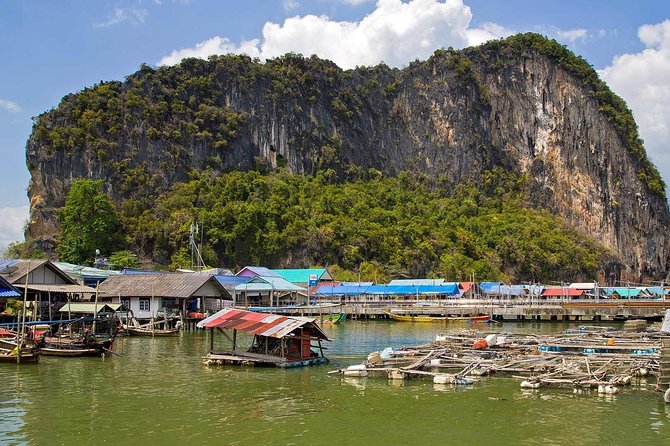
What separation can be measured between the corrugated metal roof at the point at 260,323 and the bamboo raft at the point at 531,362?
2.59m

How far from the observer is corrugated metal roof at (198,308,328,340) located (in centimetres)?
2811

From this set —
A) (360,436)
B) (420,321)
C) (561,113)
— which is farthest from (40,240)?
(561,113)

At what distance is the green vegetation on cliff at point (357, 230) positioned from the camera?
307 feet

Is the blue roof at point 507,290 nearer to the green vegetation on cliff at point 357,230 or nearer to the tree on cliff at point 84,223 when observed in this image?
the green vegetation on cliff at point 357,230

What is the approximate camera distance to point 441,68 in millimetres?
143000

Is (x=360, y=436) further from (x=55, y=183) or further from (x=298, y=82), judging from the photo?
(x=298, y=82)

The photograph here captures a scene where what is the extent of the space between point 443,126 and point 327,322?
89.9 meters

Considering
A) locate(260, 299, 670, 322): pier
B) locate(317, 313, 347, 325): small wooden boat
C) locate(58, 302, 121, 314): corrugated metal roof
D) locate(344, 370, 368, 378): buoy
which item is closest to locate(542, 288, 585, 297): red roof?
locate(260, 299, 670, 322): pier

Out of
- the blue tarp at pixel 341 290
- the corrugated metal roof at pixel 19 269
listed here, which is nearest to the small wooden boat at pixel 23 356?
the corrugated metal roof at pixel 19 269

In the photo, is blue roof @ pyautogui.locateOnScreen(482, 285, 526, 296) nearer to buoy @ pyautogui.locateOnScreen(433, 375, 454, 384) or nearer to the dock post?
buoy @ pyautogui.locateOnScreen(433, 375, 454, 384)

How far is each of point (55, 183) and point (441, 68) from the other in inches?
3104

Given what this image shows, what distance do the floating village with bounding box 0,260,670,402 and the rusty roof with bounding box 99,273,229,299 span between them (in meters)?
0.11

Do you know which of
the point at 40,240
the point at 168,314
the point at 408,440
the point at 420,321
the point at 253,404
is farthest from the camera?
the point at 40,240

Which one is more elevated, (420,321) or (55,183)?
(55,183)
